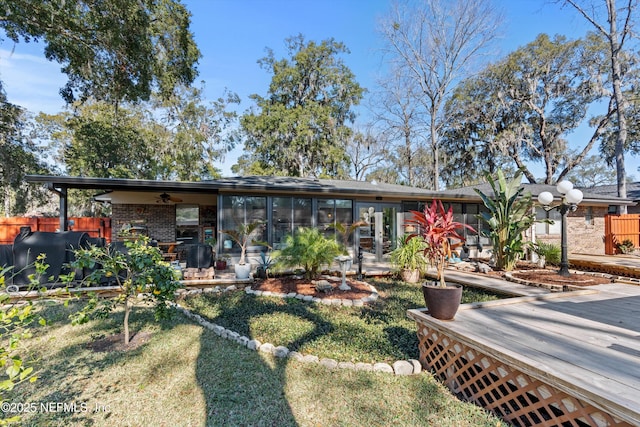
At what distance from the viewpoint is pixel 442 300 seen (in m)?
3.00

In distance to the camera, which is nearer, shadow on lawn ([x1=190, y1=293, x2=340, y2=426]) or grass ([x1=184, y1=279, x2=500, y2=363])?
shadow on lawn ([x1=190, y1=293, x2=340, y2=426])

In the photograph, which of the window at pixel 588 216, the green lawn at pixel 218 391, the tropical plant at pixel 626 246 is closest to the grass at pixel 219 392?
the green lawn at pixel 218 391

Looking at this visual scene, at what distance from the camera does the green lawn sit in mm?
2258

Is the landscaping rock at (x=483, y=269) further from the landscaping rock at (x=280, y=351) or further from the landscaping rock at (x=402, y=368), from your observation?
the landscaping rock at (x=280, y=351)

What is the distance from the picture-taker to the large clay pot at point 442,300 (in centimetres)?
299

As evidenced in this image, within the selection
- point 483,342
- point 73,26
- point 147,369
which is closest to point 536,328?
point 483,342

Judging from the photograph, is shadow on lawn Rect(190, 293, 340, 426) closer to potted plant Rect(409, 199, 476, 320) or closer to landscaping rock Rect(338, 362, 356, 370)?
landscaping rock Rect(338, 362, 356, 370)

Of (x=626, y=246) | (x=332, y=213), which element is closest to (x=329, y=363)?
(x=332, y=213)

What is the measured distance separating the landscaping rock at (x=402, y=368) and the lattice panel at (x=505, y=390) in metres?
0.22

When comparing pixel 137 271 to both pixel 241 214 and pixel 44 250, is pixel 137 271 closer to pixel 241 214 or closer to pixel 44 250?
pixel 44 250

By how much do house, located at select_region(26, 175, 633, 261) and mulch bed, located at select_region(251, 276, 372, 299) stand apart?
1692mm

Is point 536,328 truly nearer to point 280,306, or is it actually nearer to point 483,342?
point 483,342

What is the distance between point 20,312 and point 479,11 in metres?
19.0

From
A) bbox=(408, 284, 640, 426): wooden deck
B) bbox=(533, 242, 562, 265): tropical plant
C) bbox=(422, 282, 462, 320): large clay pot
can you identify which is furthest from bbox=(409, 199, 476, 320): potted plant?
bbox=(533, 242, 562, 265): tropical plant
